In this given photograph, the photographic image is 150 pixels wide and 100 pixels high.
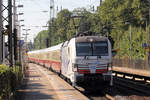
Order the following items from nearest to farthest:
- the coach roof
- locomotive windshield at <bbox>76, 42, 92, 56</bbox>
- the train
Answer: the train
locomotive windshield at <bbox>76, 42, 92, 56</bbox>
the coach roof

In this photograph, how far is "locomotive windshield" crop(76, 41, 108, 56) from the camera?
18158 millimetres

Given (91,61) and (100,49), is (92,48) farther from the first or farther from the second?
(91,61)

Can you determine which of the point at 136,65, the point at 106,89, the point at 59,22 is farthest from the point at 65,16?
the point at 106,89

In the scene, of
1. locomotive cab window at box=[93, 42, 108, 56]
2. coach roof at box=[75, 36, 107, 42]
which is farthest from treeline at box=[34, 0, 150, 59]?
locomotive cab window at box=[93, 42, 108, 56]

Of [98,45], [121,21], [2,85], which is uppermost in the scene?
[121,21]

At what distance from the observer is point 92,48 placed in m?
18.3

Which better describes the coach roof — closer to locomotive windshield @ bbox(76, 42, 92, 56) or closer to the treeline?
locomotive windshield @ bbox(76, 42, 92, 56)

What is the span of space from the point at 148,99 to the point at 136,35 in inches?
1812

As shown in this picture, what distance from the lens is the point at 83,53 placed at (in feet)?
59.6

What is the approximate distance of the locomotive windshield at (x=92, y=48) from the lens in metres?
18.2

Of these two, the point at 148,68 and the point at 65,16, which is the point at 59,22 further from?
the point at 148,68

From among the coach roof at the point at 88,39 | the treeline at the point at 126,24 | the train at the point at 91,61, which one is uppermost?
the treeline at the point at 126,24

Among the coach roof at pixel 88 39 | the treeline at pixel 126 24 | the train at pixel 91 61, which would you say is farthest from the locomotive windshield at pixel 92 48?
the treeline at pixel 126 24

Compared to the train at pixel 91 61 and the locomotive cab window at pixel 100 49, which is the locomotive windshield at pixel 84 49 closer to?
the train at pixel 91 61
